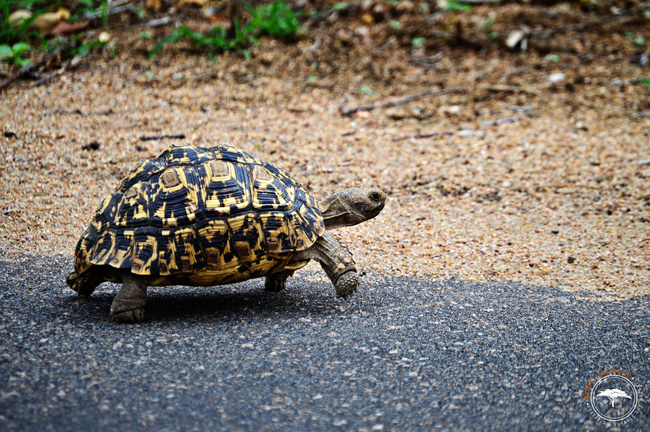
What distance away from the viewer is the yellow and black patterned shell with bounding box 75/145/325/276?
122 inches

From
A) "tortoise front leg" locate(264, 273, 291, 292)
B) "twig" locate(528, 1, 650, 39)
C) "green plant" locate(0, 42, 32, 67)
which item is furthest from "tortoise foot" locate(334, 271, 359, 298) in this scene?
"twig" locate(528, 1, 650, 39)

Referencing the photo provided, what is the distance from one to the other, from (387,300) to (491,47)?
22.2ft

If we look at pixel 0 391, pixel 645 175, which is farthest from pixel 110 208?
pixel 645 175

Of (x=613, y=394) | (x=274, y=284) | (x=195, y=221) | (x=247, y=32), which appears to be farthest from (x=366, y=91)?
(x=613, y=394)

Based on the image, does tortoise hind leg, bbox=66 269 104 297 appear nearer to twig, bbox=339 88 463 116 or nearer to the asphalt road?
the asphalt road

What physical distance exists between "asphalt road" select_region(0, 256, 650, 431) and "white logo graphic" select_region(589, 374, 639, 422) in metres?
0.06

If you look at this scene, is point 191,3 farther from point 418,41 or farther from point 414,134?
point 414,134

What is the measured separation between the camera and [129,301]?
3.13m

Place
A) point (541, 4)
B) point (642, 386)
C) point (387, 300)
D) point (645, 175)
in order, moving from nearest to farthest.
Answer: point (642, 386)
point (387, 300)
point (645, 175)
point (541, 4)

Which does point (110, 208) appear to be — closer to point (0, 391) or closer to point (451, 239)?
point (0, 391)

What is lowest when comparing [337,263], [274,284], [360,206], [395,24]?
[395,24]

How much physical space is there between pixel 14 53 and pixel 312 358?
680cm

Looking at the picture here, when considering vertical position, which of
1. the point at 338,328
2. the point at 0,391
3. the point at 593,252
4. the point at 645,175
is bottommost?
the point at 645,175

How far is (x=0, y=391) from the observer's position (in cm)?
233
